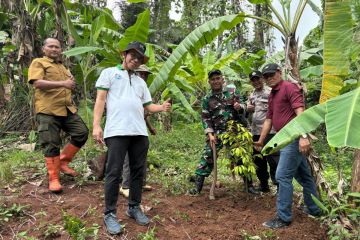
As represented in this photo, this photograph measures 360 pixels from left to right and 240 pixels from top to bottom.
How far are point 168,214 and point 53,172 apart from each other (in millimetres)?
1479

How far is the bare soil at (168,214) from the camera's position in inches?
144

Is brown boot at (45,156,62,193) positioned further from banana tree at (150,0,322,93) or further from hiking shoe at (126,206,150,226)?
banana tree at (150,0,322,93)

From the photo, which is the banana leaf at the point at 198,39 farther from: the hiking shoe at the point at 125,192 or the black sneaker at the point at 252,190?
the black sneaker at the point at 252,190

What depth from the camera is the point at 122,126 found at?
3518mm

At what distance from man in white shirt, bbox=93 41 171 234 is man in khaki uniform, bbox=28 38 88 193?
99 centimetres

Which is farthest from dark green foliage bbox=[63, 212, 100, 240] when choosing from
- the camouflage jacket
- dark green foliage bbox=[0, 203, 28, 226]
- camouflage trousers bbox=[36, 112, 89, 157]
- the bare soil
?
the camouflage jacket

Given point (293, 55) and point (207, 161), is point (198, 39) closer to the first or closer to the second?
point (293, 55)

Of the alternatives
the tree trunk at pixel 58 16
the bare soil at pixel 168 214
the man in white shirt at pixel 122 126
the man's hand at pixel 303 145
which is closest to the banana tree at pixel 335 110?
the man's hand at pixel 303 145

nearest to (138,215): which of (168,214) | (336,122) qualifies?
(168,214)

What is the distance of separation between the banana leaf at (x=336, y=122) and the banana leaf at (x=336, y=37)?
65 centimetres

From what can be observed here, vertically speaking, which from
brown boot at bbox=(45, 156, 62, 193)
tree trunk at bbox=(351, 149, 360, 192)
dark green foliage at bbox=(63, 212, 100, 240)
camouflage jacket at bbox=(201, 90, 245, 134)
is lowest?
dark green foliage at bbox=(63, 212, 100, 240)

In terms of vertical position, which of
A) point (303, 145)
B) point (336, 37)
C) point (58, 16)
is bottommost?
point (303, 145)

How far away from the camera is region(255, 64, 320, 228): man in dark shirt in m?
3.78

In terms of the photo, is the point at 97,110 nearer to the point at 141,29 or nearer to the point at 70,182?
the point at 70,182
